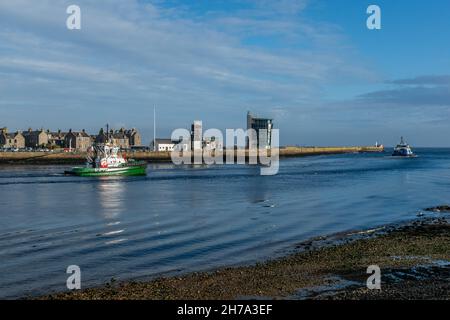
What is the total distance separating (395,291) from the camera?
44.1 feet

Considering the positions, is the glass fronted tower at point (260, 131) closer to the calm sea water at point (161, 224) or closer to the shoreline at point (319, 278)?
the calm sea water at point (161, 224)

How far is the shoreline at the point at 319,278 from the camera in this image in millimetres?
13516

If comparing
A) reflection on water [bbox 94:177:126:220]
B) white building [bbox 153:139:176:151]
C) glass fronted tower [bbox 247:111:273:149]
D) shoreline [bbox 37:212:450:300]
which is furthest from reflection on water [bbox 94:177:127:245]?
glass fronted tower [bbox 247:111:273:149]

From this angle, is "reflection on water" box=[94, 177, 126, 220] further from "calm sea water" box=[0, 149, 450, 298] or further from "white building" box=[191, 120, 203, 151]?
"white building" box=[191, 120, 203, 151]

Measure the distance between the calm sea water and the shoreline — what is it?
1417 mm

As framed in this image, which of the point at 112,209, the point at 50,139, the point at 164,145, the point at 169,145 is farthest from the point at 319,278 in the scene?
the point at 50,139

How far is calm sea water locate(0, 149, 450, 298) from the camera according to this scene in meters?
17.9

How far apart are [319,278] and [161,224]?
1417 centimetres

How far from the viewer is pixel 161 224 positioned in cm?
2805

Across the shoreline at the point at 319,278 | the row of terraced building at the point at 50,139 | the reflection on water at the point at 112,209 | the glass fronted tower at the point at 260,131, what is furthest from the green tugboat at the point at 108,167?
the glass fronted tower at the point at 260,131

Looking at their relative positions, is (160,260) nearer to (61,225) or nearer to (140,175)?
(61,225)

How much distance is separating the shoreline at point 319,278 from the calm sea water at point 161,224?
142cm
